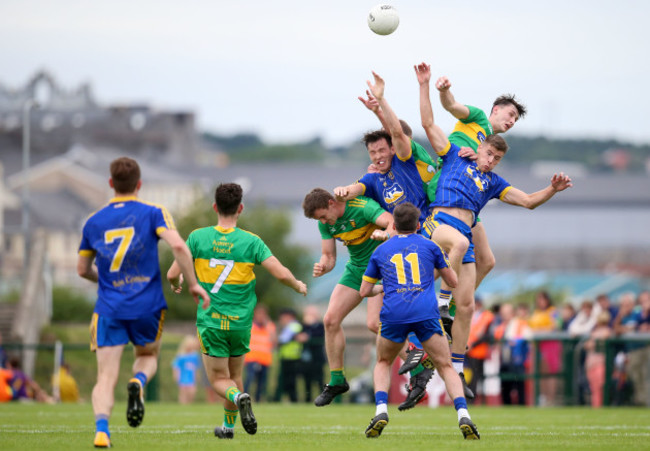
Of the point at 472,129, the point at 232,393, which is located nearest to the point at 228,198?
the point at 232,393

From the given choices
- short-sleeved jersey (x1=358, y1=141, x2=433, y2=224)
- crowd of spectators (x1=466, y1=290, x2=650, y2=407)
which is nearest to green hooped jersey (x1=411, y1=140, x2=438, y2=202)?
A: short-sleeved jersey (x1=358, y1=141, x2=433, y2=224)

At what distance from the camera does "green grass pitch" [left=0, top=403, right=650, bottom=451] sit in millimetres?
9641

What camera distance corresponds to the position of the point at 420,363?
1112cm

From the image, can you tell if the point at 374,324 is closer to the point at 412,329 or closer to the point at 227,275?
the point at 412,329

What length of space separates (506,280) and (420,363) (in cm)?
5245

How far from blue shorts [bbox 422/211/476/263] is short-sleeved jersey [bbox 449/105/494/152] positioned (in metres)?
0.84

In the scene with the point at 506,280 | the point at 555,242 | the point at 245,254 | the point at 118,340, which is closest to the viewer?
the point at 118,340

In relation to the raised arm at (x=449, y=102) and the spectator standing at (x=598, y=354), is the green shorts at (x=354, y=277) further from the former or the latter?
the spectator standing at (x=598, y=354)

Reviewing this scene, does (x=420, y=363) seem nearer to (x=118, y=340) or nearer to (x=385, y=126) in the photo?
(x=385, y=126)

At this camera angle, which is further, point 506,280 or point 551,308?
point 506,280

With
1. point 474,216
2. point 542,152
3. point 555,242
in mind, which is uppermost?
point 542,152

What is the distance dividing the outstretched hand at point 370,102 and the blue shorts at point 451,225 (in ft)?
4.31

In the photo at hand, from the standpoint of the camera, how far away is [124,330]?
903 centimetres

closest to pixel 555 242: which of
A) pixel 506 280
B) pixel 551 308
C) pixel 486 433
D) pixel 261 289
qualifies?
pixel 506 280
